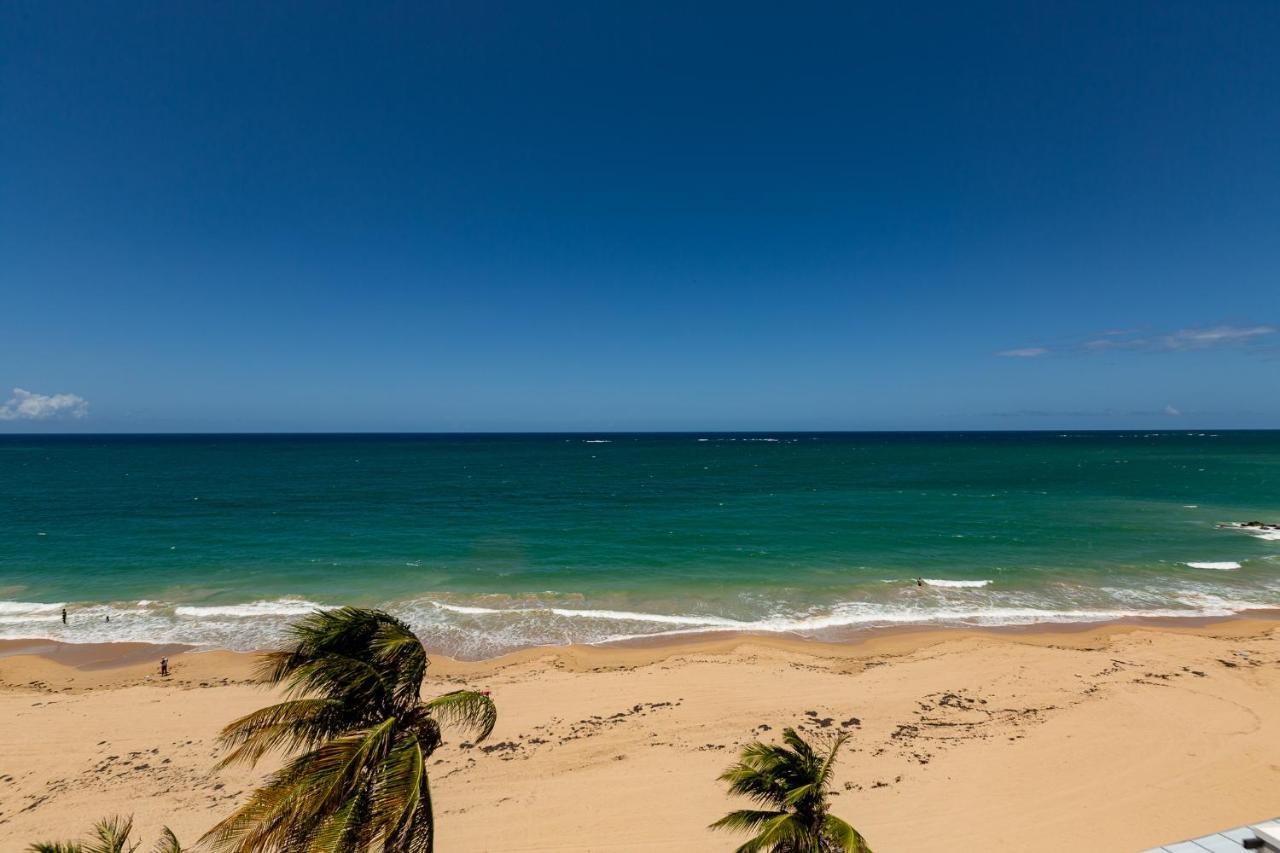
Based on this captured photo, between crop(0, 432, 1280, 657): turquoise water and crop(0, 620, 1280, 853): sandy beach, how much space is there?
11.5 ft

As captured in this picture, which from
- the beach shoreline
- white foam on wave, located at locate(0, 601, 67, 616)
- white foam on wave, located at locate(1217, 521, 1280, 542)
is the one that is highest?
white foam on wave, located at locate(1217, 521, 1280, 542)

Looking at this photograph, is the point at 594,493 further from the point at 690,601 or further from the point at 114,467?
the point at 114,467

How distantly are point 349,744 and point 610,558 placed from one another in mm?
31170

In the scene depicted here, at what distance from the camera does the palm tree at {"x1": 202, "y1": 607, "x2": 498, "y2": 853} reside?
5516 millimetres

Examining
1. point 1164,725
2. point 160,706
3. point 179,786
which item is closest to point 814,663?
point 1164,725

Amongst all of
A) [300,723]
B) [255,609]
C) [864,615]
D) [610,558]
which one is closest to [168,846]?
[300,723]

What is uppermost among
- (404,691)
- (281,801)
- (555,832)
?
(404,691)

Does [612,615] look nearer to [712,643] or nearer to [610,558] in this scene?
[712,643]

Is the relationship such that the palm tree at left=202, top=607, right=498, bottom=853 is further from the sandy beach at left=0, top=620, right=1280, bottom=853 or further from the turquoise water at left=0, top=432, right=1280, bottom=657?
the turquoise water at left=0, top=432, right=1280, bottom=657

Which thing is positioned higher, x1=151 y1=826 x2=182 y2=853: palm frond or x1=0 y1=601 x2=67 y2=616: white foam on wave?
x1=151 y1=826 x2=182 y2=853: palm frond

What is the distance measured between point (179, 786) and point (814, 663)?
814 inches

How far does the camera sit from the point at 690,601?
94.4 feet

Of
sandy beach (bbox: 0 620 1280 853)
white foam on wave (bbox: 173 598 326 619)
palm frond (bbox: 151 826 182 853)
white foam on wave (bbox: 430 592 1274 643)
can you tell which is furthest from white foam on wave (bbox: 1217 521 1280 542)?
white foam on wave (bbox: 173 598 326 619)

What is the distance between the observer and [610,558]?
3653 cm
